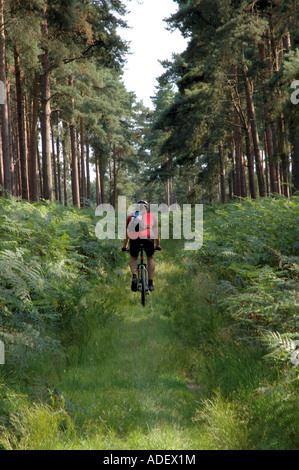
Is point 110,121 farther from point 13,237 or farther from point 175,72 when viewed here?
point 13,237

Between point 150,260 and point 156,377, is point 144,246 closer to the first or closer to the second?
point 150,260

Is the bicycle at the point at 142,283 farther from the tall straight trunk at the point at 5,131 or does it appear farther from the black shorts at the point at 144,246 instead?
the tall straight trunk at the point at 5,131

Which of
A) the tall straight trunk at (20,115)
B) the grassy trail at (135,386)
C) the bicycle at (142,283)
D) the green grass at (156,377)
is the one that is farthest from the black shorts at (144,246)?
the tall straight trunk at (20,115)

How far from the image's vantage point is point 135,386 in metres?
4.35

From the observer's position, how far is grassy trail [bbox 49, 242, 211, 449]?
336 centimetres

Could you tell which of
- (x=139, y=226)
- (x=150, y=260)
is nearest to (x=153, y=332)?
(x=150, y=260)

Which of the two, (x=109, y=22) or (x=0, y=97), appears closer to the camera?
(x=0, y=97)

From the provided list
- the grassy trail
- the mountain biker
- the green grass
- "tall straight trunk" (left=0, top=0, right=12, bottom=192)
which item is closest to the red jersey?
the mountain biker

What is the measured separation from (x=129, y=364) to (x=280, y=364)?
2010 mm

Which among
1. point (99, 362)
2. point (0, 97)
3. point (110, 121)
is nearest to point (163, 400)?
point (99, 362)

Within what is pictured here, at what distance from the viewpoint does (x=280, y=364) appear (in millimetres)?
4062

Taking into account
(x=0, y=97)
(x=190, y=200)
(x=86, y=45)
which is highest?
(x=86, y=45)

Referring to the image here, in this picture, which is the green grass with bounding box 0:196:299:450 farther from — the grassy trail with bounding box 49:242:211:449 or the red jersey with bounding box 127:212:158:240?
the red jersey with bounding box 127:212:158:240

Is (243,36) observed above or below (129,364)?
above
